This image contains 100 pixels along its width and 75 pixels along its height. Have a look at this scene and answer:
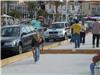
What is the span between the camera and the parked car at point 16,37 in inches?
687

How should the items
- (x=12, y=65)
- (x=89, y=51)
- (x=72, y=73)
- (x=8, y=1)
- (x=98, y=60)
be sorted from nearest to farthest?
(x=98, y=60) → (x=72, y=73) → (x=12, y=65) → (x=89, y=51) → (x=8, y=1)

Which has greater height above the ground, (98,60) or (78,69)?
(98,60)

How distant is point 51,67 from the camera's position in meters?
13.1

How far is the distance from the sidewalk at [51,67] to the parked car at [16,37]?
218 centimetres

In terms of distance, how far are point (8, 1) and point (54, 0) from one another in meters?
11.3

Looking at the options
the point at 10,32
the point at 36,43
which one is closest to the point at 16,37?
the point at 10,32

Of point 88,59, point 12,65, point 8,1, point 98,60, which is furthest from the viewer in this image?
point 8,1

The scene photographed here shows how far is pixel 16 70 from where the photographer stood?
1248cm

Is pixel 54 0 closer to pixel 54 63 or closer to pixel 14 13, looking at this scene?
pixel 14 13

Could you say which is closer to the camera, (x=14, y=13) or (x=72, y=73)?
(x=72, y=73)

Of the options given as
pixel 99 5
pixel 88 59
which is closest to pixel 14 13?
pixel 99 5

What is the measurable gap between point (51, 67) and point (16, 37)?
5.27m

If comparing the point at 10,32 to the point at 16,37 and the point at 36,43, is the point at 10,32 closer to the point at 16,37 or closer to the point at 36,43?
the point at 16,37

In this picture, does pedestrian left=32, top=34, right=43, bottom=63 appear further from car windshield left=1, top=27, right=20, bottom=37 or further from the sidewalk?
car windshield left=1, top=27, right=20, bottom=37
